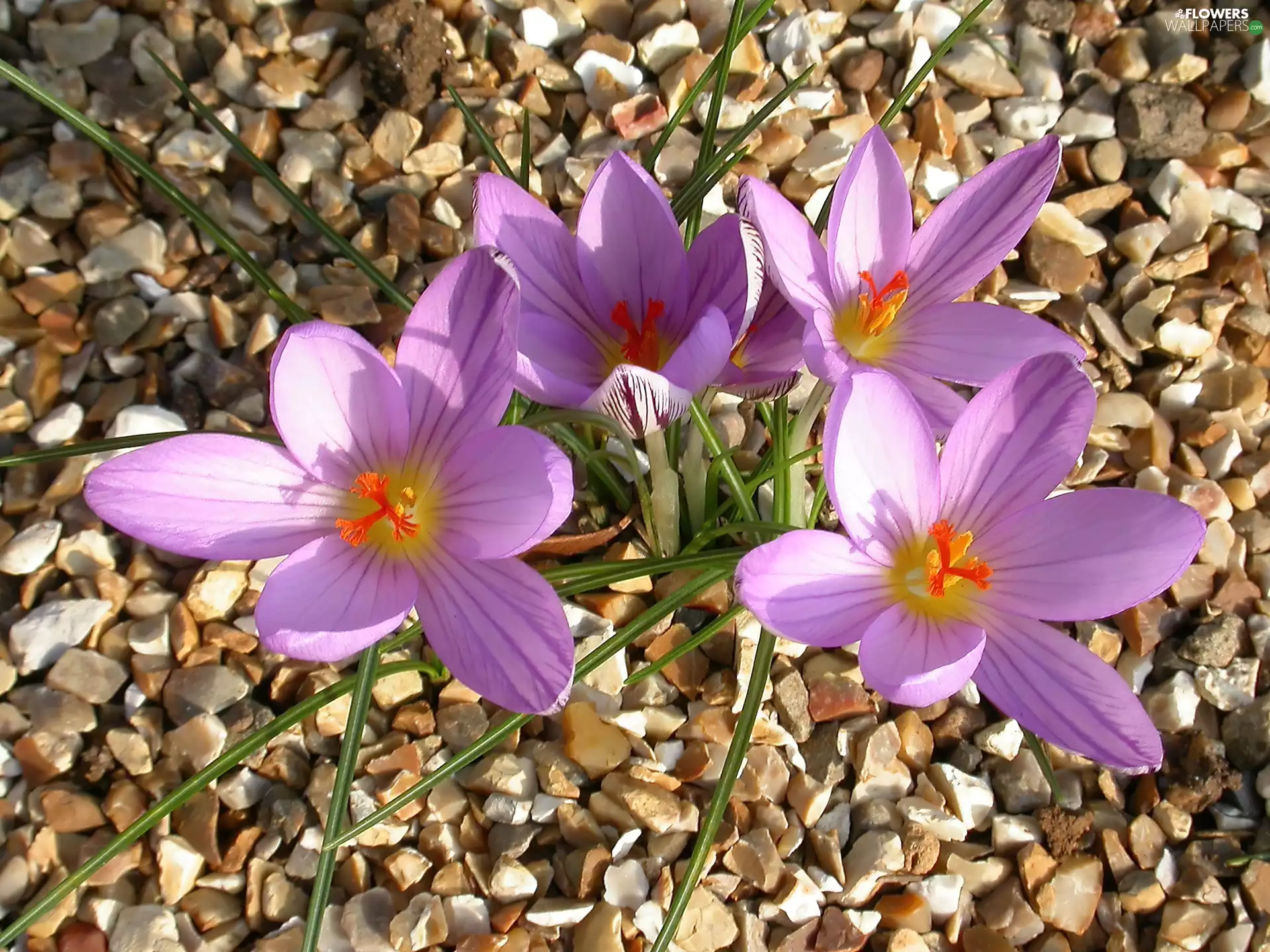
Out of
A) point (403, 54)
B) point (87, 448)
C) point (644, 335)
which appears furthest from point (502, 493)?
point (403, 54)

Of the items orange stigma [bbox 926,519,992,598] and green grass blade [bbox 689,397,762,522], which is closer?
orange stigma [bbox 926,519,992,598]

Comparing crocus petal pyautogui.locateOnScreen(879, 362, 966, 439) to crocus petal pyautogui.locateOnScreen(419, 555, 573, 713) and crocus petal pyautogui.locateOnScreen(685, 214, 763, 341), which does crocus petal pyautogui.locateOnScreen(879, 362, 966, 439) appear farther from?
crocus petal pyautogui.locateOnScreen(419, 555, 573, 713)

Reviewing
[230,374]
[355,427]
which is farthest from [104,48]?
[355,427]

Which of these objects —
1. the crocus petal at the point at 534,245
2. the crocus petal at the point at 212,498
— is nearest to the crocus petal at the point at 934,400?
the crocus petal at the point at 534,245

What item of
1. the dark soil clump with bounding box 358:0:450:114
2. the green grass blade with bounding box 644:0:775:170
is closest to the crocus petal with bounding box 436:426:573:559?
the green grass blade with bounding box 644:0:775:170

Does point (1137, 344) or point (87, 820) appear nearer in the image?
point (87, 820)

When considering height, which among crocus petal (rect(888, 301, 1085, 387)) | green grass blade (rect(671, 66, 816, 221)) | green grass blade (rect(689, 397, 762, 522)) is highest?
green grass blade (rect(671, 66, 816, 221))

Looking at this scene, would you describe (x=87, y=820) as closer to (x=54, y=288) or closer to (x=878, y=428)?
(x=54, y=288)
